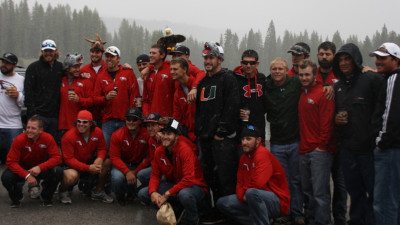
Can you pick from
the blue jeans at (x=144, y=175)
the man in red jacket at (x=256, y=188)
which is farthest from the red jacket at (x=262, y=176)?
the blue jeans at (x=144, y=175)

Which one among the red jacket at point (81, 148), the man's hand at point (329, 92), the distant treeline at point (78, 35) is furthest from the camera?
the distant treeline at point (78, 35)

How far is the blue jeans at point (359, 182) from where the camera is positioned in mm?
5262

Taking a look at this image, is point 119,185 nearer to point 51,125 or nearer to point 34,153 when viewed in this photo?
point 34,153

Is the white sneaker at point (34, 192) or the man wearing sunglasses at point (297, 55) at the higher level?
the man wearing sunglasses at point (297, 55)

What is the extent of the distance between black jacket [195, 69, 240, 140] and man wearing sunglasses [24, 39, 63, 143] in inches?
125

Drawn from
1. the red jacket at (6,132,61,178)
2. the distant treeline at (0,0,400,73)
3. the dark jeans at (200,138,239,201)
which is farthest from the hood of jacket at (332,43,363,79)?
the distant treeline at (0,0,400,73)

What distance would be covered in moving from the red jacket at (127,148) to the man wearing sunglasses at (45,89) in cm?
136

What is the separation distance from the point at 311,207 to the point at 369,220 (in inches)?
30.3

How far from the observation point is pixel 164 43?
301 inches

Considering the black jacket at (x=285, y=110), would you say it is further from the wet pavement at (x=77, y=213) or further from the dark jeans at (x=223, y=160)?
the wet pavement at (x=77, y=213)

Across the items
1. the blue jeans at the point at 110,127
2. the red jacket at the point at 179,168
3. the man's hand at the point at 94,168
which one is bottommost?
the man's hand at the point at 94,168

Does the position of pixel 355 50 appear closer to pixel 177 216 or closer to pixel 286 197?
pixel 286 197

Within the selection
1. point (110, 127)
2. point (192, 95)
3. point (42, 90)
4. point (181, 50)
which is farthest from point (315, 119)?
point (42, 90)

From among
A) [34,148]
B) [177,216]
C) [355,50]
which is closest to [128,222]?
[177,216]
